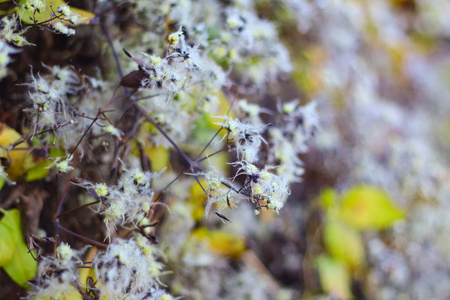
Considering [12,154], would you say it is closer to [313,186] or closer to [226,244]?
[226,244]

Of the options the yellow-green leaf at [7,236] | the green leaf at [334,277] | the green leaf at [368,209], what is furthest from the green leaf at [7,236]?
the green leaf at [368,209]

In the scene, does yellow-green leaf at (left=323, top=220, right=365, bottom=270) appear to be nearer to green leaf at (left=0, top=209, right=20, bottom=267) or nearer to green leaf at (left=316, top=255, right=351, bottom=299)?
green leaf at (left=316, top=255, right=351, bottom=299)

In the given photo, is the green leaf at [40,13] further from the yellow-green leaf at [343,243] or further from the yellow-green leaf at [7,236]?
the yellow-green leaf at [343,243]

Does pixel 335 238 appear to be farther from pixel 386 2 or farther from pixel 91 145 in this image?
pixel 386 2

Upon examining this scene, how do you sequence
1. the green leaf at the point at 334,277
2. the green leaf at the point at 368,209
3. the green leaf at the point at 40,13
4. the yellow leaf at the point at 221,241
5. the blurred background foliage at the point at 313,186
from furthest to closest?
the green leaf at the point at 368,209 < the green leaf at the point at 334,277 < the yellow leaf at the point at 221,241 < the blurred background foliage at the point at 313,186 < the green leaf at the point at 40,13

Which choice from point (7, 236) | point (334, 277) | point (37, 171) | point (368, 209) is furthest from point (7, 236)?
point (368, 209)

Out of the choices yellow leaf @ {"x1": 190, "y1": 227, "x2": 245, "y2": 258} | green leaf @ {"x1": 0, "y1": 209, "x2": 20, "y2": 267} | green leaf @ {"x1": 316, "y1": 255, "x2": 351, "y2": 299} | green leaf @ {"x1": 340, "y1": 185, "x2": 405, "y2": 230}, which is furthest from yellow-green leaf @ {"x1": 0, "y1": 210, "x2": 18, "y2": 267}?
green leaf @ {"x1": 340, "y1": 185, "x2": 405, "y2": 230}
